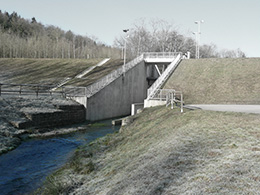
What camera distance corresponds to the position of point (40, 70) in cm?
4928

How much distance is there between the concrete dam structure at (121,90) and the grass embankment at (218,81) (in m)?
1.92

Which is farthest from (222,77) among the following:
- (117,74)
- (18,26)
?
(18,26)

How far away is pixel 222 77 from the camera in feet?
102

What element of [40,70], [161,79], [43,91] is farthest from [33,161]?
[40,70]

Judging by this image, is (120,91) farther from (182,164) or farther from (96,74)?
(182,164)

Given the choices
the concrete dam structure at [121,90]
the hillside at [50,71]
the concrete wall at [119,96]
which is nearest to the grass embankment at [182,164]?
the concrete dam structure at [121,90]

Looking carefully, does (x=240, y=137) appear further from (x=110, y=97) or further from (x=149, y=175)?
(x=110, y=97)

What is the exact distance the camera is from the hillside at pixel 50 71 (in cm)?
3965

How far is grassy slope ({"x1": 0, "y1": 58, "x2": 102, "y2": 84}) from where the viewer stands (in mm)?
42750

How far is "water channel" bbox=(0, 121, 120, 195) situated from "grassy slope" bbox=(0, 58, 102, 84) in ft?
79.4

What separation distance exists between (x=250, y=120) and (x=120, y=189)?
6.23 m

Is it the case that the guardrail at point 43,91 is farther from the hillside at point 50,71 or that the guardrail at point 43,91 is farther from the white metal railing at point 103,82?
the hillside at point 50,71

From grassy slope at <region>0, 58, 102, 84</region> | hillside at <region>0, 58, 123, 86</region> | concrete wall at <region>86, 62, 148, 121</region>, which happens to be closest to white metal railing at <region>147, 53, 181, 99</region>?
concrete wall at <region>86, 62, 148, 121</region>

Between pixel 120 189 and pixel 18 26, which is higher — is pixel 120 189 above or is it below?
below
